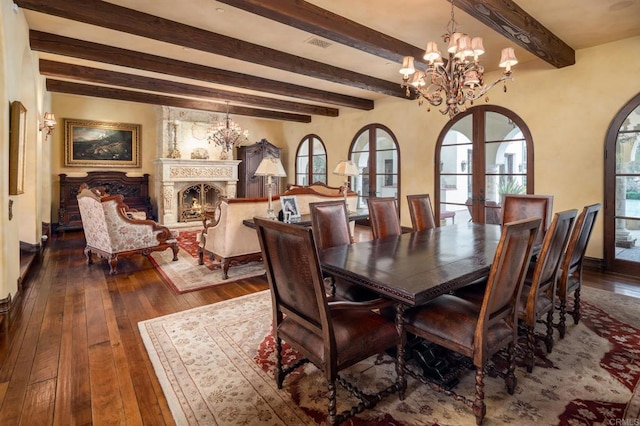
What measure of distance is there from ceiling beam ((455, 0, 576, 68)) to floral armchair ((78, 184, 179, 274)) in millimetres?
4289

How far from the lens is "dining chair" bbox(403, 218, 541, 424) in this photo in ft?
5.19

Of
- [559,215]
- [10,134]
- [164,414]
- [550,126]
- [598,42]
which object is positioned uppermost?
[598,42]

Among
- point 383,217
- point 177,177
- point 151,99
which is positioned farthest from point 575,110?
point 177,177

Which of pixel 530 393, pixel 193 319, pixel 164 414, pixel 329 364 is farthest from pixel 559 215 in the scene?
pixel 193 319

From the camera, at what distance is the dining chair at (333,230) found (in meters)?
2.49

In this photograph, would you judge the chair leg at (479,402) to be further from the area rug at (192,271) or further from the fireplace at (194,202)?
the fireplace at (194,202)

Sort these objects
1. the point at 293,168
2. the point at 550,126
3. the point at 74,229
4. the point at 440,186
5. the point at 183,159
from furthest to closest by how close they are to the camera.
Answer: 1. the point at 293,168
2. the point at 183,159
3. the point at 74,229
4. the point at 440,186
5. the point at 550,126

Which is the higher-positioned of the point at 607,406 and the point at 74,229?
the point at 74,229

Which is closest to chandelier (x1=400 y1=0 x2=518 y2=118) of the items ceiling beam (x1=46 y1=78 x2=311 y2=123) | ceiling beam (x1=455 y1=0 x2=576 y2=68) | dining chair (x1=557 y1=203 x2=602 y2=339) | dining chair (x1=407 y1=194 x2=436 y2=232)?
ceiling beam (x1=455 y1=0 x2=576 y2=68)

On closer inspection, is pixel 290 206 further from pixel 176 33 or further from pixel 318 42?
pixel 176 33

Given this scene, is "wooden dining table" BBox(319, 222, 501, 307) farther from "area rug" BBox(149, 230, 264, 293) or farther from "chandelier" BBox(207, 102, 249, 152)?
"chandelier" BBox(207, 102, 249, 152)

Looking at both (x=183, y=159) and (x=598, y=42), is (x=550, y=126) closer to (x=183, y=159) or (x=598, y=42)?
(x=598, y=42)

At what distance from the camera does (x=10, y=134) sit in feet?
9.95

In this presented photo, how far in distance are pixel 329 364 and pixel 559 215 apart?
5.08 feet
